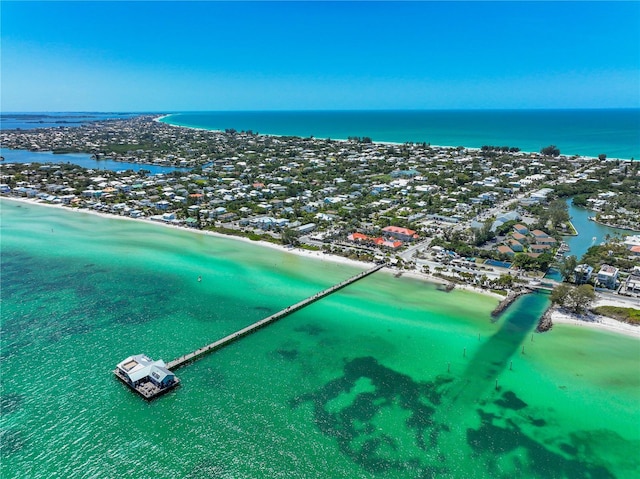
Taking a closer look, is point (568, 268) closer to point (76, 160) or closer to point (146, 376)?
point (146, 376)

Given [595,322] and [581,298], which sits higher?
[581,298]

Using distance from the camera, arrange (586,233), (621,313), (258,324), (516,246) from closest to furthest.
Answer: (258,324)
(621,313)
(516,246)
(586,233)

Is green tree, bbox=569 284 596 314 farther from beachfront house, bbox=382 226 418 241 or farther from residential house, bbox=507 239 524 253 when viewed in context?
beachfront house, bbox=382 226 418 241

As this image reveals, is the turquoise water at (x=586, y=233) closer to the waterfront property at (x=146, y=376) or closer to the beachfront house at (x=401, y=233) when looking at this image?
the beachfront house at (x=401, y=233)

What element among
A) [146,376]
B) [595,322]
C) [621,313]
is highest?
[621,313]

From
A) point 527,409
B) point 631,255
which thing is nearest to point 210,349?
point 527,409

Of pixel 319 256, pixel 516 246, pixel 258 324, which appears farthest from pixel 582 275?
pixel 258 324

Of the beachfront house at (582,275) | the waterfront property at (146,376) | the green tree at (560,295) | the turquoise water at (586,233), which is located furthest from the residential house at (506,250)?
the waterfront property at (146,376)

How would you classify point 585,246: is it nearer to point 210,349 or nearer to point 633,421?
point 633,421
